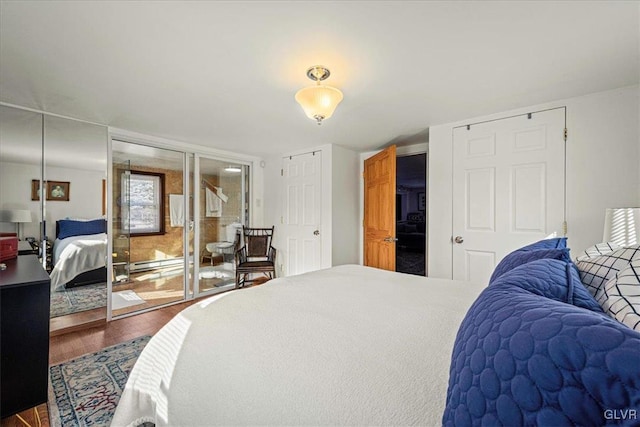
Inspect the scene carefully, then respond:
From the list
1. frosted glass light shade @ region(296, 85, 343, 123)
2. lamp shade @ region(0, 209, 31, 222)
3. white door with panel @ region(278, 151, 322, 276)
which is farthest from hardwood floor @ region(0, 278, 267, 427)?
frosted glass light shade @ region(296, 85, 343, 123)

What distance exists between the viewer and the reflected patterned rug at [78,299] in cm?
276

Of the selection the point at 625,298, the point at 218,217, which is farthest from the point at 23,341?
the point at 218,217

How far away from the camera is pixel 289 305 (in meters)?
1.36

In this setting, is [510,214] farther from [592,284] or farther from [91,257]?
[91,257]

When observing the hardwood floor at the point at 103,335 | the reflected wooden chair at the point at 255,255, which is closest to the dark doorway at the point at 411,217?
the reflected wooden chair at the point at 255,255

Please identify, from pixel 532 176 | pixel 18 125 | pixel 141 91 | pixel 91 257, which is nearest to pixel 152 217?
pixel 91 257

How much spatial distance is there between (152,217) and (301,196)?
2.09m

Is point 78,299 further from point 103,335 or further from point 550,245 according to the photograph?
point 550,245

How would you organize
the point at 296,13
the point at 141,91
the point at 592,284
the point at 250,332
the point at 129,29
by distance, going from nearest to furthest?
the point at 592,284 < the point at 250,332 < the point at 296,13 < the point at 129,29 < the point at 141,91

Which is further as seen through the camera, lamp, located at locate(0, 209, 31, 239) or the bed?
the bed

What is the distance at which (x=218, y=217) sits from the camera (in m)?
4.29

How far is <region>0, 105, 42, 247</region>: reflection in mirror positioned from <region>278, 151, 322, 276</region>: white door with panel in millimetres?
2868

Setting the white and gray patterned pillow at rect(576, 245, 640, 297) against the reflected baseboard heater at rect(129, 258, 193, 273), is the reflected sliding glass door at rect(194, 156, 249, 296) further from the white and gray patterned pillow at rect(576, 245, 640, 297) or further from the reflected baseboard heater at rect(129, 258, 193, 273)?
the white and gray patterned pillow at rect(576, 245, 640, 297)

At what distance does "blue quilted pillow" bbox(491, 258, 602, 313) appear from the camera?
670 millimetres
